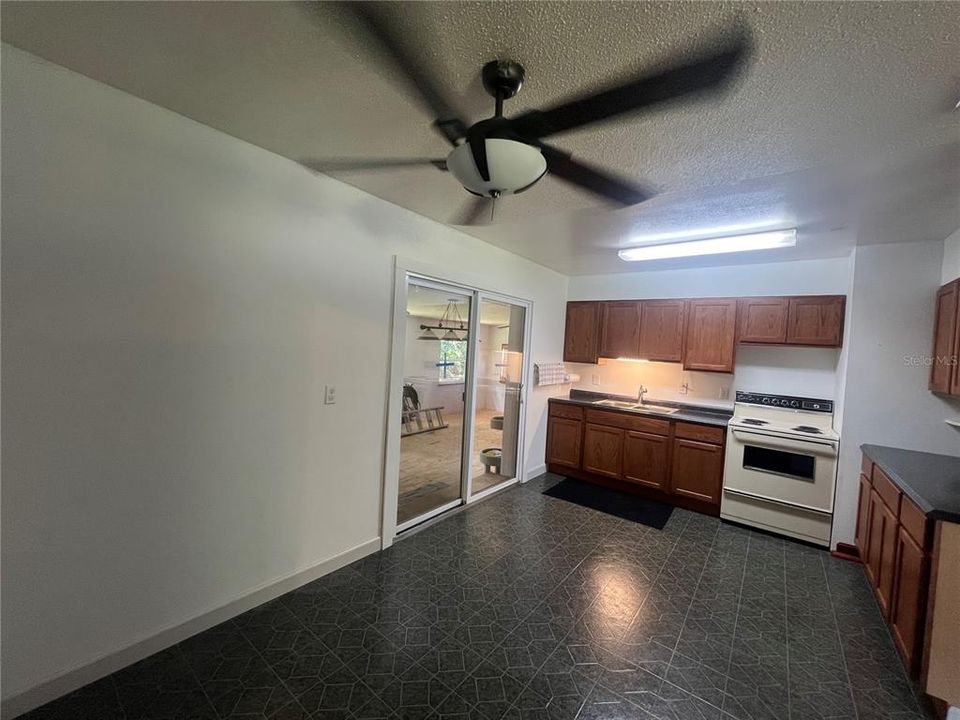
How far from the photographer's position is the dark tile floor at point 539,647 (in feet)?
5.21

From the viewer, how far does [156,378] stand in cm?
170

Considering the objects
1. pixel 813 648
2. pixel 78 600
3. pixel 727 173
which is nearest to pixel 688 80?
pixel 727 173

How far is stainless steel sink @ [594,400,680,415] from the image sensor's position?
13.6 feet

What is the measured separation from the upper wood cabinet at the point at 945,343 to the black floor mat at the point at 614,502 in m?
2.10

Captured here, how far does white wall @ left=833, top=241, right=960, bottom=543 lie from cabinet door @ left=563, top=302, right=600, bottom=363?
7.31 ft

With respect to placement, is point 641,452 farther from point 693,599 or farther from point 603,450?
point 693,599

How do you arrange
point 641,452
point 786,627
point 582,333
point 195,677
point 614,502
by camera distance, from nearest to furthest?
point 195,677
point 786,627
point 614,502
point 641,452
point 582,333

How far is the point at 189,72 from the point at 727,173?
2399 millimetres

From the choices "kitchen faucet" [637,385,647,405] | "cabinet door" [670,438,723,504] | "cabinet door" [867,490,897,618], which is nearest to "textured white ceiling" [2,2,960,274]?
"cabinet door" [867,490,897,618]

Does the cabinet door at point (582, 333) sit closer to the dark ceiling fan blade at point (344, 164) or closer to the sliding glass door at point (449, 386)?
the sliding glass door at point (449, 386)

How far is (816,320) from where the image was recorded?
3.36 meters

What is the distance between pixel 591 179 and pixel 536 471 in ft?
11.4

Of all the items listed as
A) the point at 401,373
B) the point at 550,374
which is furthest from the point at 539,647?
the point at 550,374

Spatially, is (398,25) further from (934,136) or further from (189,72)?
(934,136)
